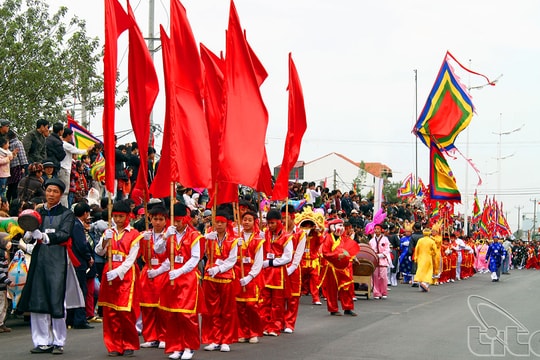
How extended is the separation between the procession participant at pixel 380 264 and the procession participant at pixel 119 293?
36.6 feet

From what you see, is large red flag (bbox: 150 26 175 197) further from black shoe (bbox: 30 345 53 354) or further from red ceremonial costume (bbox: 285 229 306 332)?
red ceremonial costume (bbox: 285 229 306 332)

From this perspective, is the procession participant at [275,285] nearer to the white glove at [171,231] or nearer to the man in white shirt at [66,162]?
the white glove at [171,231]

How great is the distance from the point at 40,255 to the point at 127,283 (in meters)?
Result: 1.09

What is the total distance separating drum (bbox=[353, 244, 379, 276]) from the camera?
19.5m

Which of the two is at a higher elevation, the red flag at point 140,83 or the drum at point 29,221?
the red flag at point 140,83

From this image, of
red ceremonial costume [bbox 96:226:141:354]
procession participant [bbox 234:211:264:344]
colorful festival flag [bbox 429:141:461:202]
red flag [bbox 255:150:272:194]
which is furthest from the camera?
colorful festival flag [bbox 429:141:461:202]

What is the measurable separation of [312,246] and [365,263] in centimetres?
255

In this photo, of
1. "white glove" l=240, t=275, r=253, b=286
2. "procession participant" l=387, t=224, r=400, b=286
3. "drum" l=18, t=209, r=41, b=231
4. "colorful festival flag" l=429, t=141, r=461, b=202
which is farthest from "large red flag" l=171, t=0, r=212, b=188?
"procession participant" l=387, t=224, r=400, b=286

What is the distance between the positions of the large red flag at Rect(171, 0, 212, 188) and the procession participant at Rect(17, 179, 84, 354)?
1.54 meters

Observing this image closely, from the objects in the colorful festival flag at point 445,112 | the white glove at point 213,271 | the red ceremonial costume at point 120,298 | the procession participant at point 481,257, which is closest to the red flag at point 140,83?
the red ceremonial costume at point 120,298

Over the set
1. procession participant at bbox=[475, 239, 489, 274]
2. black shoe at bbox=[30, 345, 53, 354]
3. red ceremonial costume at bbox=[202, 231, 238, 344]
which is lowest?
procession participant at bbox=[475, 239, 489, 274]

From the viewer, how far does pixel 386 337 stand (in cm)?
1213

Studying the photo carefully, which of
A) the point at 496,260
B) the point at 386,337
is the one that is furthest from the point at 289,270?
the point at 496,260

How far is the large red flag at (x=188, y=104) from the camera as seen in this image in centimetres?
1038
